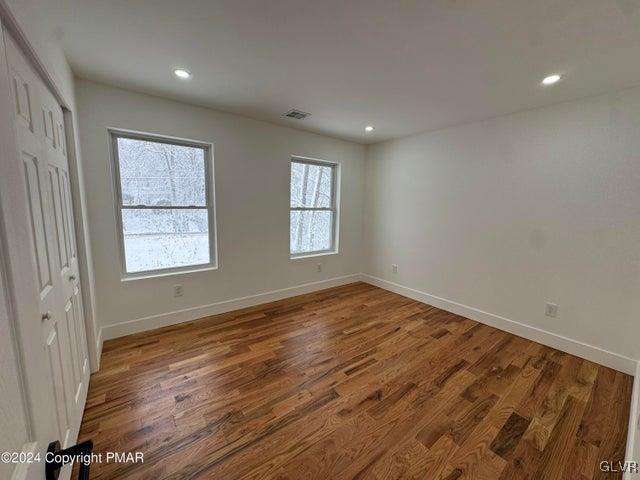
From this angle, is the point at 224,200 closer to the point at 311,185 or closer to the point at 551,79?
the point at 311,185

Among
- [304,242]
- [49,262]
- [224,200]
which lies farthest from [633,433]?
[224,200]

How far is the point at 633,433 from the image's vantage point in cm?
154

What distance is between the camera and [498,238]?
9.78 ft

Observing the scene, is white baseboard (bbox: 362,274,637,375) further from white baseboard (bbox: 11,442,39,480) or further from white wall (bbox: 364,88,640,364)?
white baseboard (bbox: 11,442,39,480)

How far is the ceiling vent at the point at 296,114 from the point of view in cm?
295

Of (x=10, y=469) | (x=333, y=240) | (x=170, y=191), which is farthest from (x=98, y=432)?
(x=333, y=240)

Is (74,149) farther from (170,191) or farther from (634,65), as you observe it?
(634,65)

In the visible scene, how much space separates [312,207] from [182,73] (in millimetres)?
2347

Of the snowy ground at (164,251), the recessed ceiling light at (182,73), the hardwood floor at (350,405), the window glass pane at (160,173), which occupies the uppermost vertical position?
the recessed ceiling light at (182,73)

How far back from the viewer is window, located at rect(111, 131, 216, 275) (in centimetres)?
261

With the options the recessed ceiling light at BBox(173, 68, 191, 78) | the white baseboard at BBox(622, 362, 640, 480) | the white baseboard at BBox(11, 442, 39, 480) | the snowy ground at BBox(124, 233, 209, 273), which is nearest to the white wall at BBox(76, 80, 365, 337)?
the snowy ground at BBox(124, 233, 209, 273)

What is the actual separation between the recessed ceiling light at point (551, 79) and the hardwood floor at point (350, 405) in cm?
238

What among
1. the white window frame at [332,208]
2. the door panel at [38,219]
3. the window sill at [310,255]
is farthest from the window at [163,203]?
the door panel at [38,219]

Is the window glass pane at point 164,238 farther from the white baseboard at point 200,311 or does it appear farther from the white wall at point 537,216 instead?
the white wall at point 537,216
